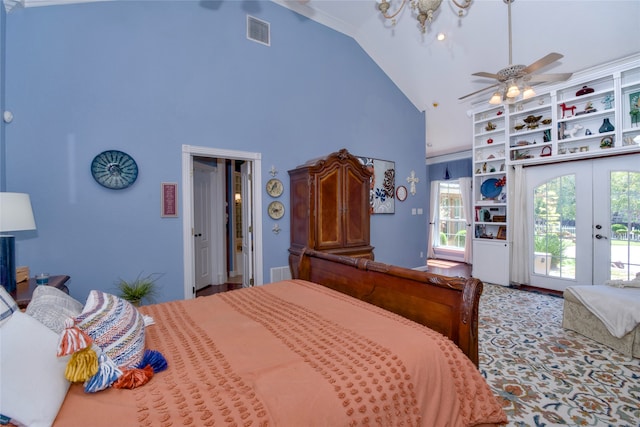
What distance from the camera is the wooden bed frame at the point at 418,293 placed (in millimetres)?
1376

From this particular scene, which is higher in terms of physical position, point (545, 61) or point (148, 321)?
point (545, 61)

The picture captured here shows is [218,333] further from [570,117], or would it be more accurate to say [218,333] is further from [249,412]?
[570,117]

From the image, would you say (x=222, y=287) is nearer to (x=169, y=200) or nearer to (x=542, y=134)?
(x=169, y=200)

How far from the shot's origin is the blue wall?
2.66 metres

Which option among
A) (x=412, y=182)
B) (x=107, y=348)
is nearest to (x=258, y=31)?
(x=412, y=182)

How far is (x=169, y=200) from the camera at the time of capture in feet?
10.6

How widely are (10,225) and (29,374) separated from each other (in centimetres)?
173

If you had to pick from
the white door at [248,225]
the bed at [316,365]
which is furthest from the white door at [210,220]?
the bed at [316,365]

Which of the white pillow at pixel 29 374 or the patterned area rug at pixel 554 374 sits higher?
the white pillow at pixel 29 374

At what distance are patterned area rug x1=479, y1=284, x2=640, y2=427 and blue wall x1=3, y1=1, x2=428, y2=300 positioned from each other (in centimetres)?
274

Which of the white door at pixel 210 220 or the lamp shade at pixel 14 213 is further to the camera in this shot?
the white door at pixel 210 220

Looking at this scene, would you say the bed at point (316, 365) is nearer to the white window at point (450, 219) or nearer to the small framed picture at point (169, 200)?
the small framed picture at point (169, 200)

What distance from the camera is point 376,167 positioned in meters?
5.08

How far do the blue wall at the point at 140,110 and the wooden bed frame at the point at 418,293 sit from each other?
194 cm
